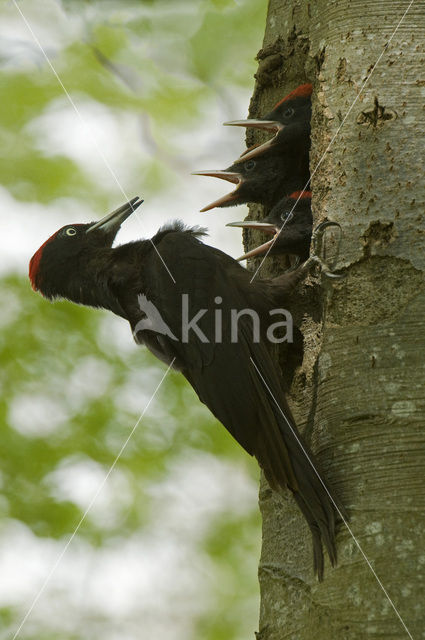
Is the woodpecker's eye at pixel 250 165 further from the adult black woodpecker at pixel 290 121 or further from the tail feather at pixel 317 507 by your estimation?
the tail feather at pixel 317 507

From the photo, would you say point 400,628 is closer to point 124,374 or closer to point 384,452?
point 384,452

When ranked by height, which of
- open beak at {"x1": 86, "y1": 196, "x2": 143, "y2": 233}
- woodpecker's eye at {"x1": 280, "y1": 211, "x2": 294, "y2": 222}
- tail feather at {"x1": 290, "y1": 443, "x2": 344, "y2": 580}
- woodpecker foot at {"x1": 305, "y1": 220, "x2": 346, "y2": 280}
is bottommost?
tail feather at {"x1": 290, "y1": 443, "x2": 344, "y2": 580}

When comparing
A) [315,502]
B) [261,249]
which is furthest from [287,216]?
[315,502]

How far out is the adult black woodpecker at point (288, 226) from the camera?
3.76 meters

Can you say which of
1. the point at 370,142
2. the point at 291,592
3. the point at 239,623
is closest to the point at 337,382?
the point at 291,592

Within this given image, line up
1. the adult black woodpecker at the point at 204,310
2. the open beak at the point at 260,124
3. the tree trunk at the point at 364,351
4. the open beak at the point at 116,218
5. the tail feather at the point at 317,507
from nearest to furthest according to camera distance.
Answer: the tree trunk at the point at 364,351 < the tail feather at the point at 317,507 < the adult black woodpecker at the point at 204,310 < the open beak at the point at 260,124 < the open beak at the point at 116,218

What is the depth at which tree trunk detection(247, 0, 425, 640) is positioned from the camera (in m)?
2.39

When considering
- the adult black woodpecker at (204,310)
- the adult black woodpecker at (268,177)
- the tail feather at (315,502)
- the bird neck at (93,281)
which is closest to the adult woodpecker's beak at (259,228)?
the adult black woodpecker at (204,310)

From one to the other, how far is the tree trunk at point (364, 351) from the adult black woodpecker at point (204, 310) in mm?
91

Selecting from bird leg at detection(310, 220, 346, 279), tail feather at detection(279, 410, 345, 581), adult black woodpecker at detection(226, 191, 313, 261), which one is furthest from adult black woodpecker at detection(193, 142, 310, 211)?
tail feather at detection(279, 410, 345, 581)

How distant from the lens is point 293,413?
3055 millimetres

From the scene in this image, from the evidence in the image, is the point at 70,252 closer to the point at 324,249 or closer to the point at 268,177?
the point at 268,177

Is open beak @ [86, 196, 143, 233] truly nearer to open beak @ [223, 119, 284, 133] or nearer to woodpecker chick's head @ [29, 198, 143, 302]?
woodpecker chick's head @ [29, 198, 143, 302]

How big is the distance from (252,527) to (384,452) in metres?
3.59
